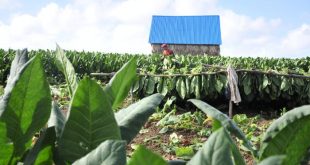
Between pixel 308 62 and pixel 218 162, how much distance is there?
20.9 meters

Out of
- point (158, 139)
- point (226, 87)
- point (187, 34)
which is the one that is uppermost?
point (187, 34)

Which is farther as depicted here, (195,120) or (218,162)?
(195,120)

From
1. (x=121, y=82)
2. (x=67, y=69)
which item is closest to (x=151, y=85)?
(x=67, y=69)

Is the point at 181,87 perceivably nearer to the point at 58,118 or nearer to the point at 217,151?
the point at 58,118

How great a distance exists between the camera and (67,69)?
126 centimetres

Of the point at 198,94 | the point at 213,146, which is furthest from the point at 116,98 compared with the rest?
the point at 198,94

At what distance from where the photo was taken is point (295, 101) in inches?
458

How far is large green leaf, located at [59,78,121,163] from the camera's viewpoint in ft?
2.89

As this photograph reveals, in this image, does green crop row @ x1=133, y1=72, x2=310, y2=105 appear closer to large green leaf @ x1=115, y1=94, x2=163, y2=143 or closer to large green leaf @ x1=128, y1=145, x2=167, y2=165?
large green leaf @ x1=115, y1=94, x2=163, y2=143

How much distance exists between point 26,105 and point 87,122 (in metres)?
0.19

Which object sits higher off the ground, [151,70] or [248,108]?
[151,70]

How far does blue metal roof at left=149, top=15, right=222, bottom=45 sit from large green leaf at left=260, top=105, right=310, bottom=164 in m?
40.6

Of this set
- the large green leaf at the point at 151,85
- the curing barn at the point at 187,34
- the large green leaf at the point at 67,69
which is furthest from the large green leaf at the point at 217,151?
the curing barn at the point at 187,34

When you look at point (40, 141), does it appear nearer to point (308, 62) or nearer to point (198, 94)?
point (198, 94)
